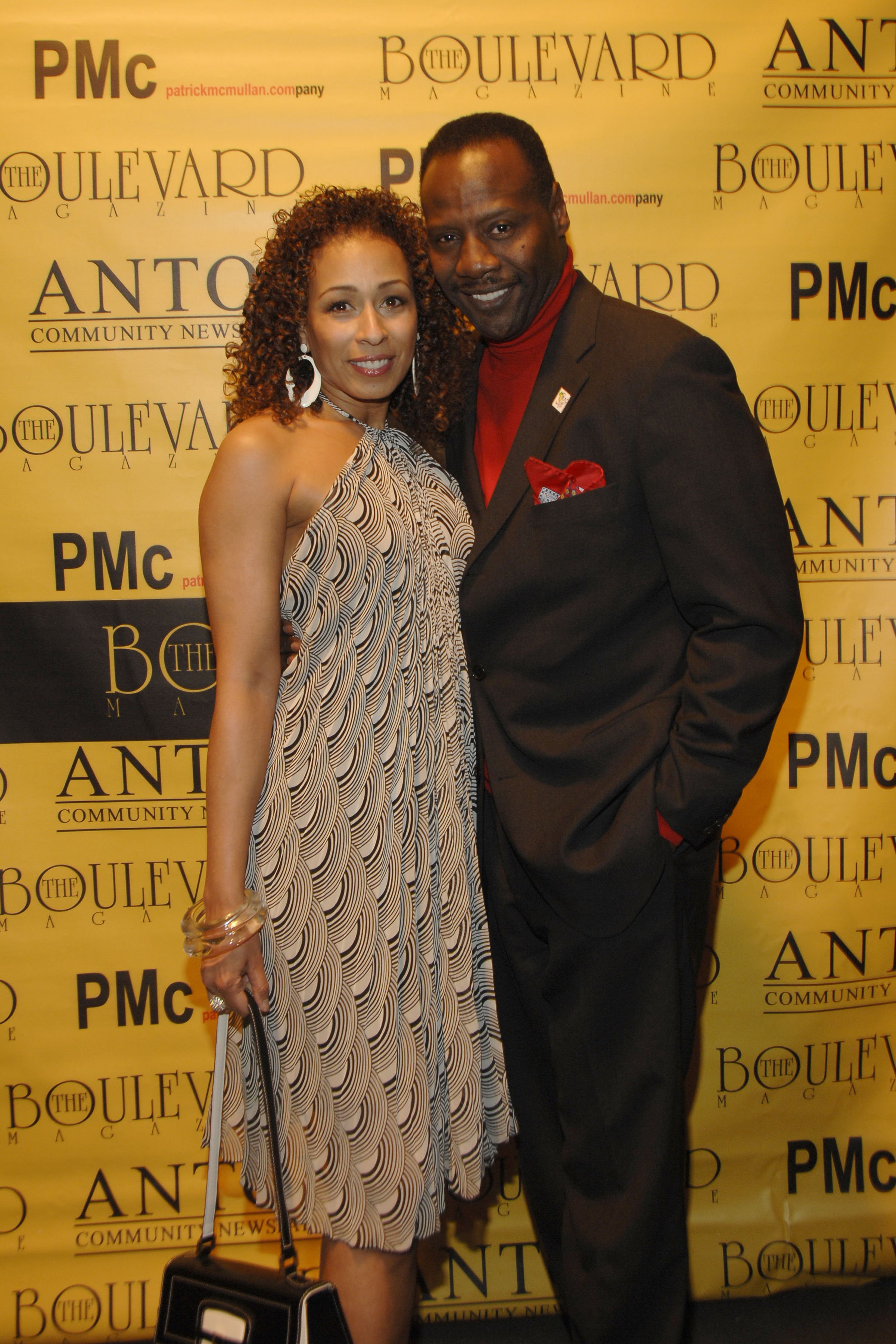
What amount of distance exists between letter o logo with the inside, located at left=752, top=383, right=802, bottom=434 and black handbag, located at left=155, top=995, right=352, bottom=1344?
1.64m

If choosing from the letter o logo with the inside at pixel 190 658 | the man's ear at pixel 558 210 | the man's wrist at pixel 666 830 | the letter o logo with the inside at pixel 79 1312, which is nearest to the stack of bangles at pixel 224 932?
the man's wrist at pixel 666 830

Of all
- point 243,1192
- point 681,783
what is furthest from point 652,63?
point 243,1192

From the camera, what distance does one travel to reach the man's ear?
1.55m

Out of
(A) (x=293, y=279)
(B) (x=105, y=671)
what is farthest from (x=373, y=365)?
(B) (x=105, y=671)

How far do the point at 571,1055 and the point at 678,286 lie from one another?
5.19 ft

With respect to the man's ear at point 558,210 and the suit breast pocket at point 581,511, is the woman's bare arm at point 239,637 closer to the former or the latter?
the suit breast pocket at point 581,511

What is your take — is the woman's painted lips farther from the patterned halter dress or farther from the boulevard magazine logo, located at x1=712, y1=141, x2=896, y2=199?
the boulevard magazine logo, located at x1=712, y1=141, x2=896, y2=199

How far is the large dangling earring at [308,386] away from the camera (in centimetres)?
153

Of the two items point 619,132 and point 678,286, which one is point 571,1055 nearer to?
point 678,286

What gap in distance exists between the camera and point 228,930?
1392 mm

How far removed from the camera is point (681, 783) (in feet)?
4.45

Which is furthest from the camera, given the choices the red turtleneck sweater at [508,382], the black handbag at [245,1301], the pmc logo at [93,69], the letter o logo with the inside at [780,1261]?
the letter o logo with the inside at [780,1261]

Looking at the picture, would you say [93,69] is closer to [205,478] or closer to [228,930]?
[205,478]

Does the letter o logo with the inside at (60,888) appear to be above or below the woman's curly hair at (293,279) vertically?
below
